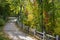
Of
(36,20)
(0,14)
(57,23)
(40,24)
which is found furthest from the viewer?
(0,14)

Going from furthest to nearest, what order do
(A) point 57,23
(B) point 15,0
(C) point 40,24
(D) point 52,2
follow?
(B) point 15,0, (C) point 40,24, (D) point 52,2, (A) point 57,23

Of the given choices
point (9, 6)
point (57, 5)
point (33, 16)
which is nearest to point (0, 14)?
point (9, 6)

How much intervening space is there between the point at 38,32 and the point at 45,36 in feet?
7.82

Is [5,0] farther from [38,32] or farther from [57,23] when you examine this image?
[57,23]

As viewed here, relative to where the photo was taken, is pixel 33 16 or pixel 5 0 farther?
pixel 5 0

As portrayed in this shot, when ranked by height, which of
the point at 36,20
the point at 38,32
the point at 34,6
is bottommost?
the point at 38,32

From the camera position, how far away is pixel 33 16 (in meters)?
20.0

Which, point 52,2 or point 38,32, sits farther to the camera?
point 38,32

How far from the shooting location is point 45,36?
56.5 ft

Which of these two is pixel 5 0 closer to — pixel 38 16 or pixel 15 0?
pixel 15 0

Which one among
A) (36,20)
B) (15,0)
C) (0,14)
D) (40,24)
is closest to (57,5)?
(40,24)

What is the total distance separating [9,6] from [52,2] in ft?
70.2

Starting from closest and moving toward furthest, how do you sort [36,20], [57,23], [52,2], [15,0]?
[57,23]
[52,2]
[36,20]
[15,0]

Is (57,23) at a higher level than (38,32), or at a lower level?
higher
